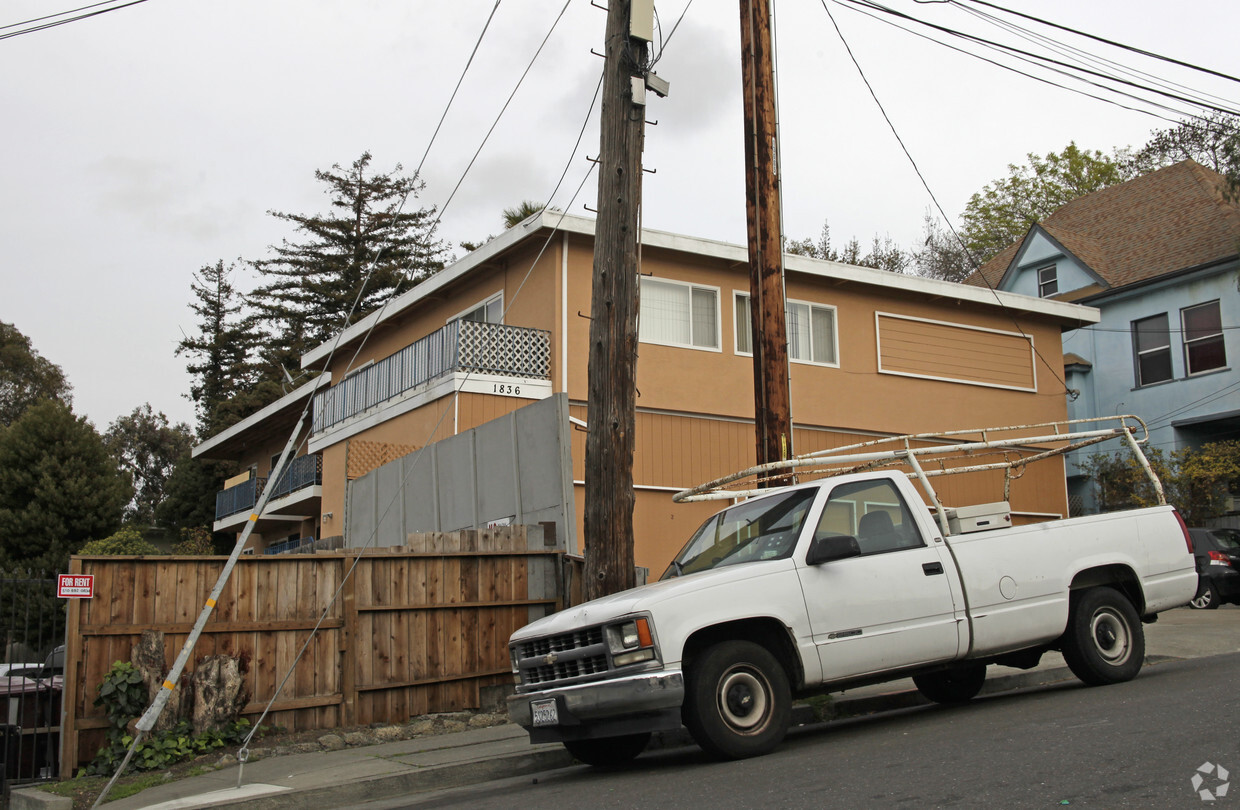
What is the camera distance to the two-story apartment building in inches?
743

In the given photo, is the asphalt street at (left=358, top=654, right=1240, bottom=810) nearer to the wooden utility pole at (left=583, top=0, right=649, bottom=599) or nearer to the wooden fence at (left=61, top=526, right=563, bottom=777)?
the wooden utility pole at (left=583, top=0, right=649, bottom=599)

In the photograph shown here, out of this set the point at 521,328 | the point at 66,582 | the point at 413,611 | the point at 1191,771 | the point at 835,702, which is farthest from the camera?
the point at 521,328

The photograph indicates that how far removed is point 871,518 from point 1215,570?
1285 centimetres

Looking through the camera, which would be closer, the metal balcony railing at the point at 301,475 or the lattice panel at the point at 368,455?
the lattice panel at the point at 368,455

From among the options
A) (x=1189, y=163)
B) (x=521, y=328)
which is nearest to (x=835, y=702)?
(x=521, y=328)

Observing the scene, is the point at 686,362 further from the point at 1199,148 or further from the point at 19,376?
the point at 19,376

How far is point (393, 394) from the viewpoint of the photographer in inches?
841

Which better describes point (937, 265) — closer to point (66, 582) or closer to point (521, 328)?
point (521, 328)

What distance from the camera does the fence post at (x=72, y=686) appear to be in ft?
29.9

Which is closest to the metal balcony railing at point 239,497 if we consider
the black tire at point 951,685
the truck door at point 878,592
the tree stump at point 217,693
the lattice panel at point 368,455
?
the lattice panel at point 368,455

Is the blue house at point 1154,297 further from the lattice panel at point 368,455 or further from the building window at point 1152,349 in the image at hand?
the lattice panel at point 368,455

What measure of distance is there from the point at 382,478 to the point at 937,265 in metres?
34.8

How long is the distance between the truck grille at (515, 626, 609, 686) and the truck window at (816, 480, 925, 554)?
5.97ft
